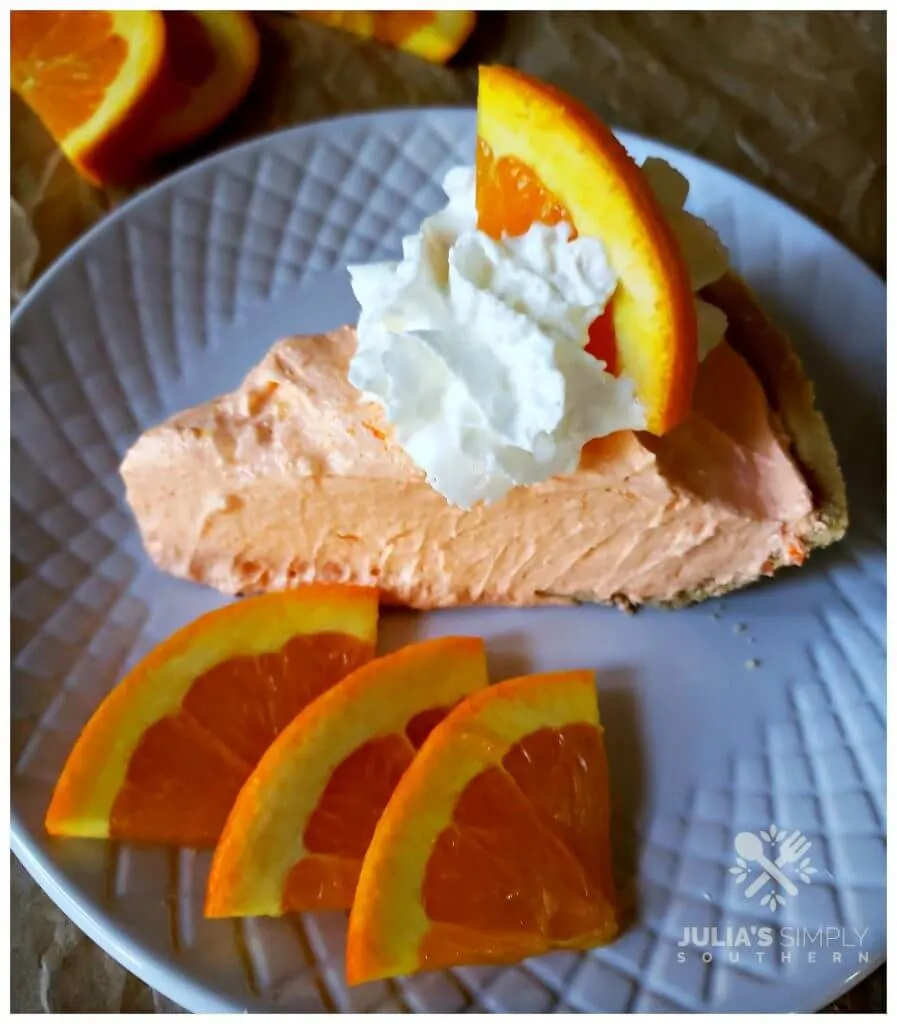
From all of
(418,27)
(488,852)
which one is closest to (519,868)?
(488,852)

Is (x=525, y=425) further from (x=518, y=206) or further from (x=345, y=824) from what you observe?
(x=345, y=824)

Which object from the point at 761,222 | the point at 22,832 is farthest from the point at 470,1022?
the point at 761,222

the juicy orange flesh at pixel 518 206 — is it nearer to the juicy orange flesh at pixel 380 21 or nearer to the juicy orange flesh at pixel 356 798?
the juicy orange flesh at pixel 356 798

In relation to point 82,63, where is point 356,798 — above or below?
below

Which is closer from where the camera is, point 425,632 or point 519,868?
point 519,868

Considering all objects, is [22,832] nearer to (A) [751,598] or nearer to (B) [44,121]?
(A) [751,598]

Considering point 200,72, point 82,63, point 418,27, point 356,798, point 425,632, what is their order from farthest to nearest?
point 418,27 < point 200,72 < point 82,63 < point 425,632 < point 356,798
